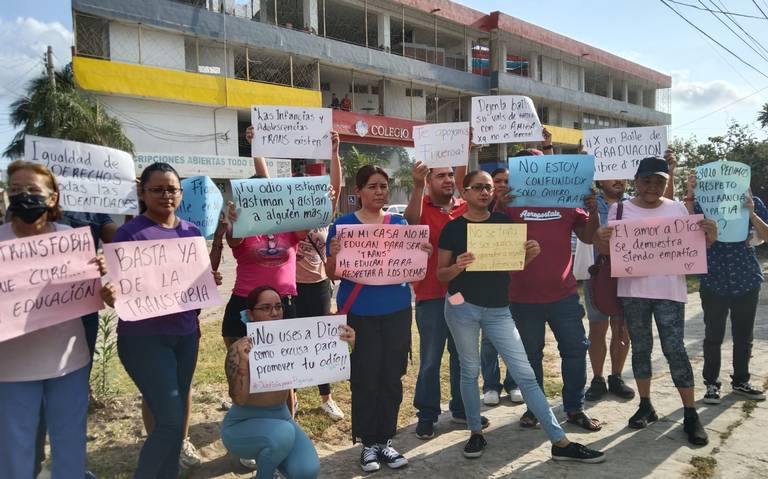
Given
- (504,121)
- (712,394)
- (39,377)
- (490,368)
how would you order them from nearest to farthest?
1. (39,377)
2. (712,394)
3. (504,121)
4. (490,368)

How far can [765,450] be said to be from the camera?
3.53 m

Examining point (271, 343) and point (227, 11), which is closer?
point (271, 343)

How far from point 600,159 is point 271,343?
324cm

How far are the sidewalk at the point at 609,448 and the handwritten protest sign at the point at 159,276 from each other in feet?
5.24

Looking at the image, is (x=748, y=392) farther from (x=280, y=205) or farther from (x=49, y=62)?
(x=49, y=62)

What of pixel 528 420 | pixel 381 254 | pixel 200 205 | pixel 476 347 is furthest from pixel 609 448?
pixel 200 205

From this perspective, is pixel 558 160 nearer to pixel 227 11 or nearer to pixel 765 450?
pixel 765 450

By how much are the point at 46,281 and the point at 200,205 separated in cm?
132

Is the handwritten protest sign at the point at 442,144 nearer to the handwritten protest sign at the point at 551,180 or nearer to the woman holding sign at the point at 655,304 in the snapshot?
the handwritten protest sign at the point at 551,180

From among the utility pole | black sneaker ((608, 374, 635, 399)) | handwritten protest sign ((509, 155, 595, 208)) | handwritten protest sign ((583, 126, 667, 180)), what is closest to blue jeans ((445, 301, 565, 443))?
handwritten protest sign ((509, 155, 595, 208))

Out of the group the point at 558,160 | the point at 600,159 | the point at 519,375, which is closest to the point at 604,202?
the point at 600,159

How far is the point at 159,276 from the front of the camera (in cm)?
285

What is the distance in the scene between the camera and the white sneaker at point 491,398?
4648 millimetres

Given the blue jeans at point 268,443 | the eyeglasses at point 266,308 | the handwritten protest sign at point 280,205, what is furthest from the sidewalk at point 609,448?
the handwritten protest sign at point 280,205
